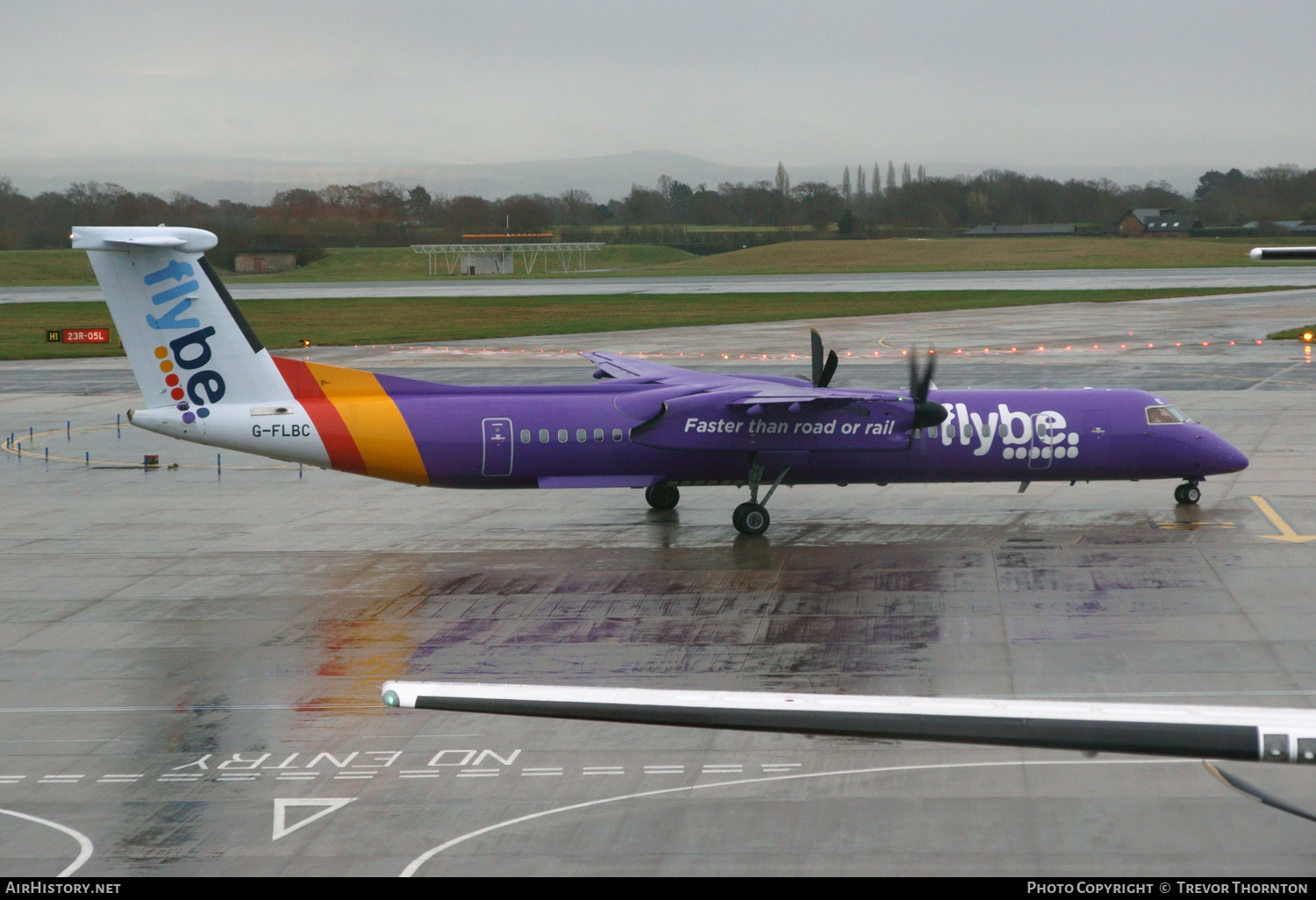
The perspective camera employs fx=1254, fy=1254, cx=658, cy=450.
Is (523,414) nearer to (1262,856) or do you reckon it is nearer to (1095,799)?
(1095,799)

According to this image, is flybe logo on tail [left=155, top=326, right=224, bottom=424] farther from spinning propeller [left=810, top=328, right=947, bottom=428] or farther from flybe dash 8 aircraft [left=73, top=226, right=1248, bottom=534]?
spinning propeller [left=810, top=328, right=947, bottom=428]

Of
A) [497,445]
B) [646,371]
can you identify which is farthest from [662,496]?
[497,445]

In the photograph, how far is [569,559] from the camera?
26.1 meters

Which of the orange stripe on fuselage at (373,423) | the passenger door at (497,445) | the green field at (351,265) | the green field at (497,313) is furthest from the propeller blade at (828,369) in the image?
the green field at (351,265)

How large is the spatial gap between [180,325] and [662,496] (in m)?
11.6

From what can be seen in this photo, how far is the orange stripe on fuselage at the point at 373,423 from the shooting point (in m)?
26.6

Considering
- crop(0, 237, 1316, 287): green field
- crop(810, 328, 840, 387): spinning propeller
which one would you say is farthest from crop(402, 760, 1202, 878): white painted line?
crop(0, 237, 1316, 287): green field

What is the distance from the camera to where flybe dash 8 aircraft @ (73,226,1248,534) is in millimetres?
26078

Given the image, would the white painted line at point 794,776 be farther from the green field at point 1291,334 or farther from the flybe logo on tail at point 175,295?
the green field at point 1291,334

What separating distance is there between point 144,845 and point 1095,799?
402 inches

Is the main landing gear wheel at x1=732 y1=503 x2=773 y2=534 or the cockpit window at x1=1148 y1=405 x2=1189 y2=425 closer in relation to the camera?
the main landing gear wheel at x1=732 y1=503 x2=773 y2=534

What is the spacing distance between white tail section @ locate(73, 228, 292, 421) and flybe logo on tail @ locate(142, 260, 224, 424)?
2 cm

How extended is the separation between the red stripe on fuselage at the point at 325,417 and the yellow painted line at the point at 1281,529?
19.3 meters

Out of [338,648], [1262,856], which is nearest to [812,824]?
[1262,856]
